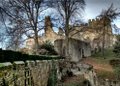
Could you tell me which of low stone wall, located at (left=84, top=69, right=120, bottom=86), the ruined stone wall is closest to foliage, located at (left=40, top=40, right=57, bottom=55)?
the ruined stone wall

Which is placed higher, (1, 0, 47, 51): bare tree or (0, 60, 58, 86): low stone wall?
(1, 0, 47, 51): bare tree

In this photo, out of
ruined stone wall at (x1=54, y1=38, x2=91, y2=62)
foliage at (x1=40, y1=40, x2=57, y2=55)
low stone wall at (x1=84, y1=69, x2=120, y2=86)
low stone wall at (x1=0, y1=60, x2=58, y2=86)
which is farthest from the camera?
ruined stone wall at (x1=54, y1=38, x2=91, y2=62)

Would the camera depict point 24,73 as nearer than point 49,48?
Yes

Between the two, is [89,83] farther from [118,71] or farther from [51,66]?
[51,66]

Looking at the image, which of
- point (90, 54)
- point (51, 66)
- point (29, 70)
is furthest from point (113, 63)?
point (29, 70)

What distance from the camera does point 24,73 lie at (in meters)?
13.6

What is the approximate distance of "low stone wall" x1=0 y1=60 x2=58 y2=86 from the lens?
10.1 meters

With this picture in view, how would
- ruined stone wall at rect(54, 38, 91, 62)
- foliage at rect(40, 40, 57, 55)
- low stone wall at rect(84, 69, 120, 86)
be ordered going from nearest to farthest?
low stone wall at rect(84, 69, 120, 86) < foliage at rect(40, 40, 57, 55) < ruined stone wall at rect(54, 38, 91, 62)

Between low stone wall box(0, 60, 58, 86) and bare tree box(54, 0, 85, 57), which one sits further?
bare tree box(54, 0, 85, 57)

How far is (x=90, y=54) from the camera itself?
177ft

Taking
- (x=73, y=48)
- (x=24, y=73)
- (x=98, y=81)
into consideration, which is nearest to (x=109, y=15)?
(x=73, y=48)

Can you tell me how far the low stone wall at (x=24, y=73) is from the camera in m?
10.1

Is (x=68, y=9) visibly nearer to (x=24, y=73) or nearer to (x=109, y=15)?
(x=109, y=15)

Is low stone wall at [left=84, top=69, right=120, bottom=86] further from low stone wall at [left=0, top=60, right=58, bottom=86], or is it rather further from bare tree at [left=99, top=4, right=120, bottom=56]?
bare tree at [left=99, top=4, right=120, bottom=56]
